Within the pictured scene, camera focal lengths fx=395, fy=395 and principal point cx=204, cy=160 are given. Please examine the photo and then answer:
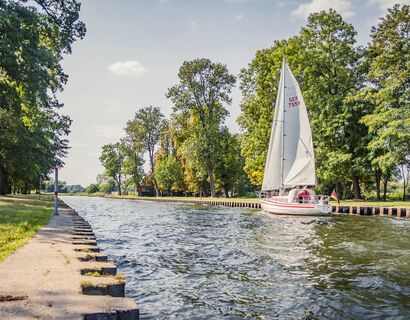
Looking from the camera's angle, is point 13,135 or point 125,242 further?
point 13,135

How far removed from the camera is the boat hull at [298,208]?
2945 cm

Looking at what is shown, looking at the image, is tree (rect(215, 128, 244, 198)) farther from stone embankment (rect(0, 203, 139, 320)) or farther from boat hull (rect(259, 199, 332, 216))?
stone embankment (rect(0, 203, 139, 320))

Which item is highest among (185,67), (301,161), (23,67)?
(185,67)

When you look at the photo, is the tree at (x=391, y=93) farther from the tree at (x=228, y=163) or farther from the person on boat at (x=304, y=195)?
the tree at (x=228, y=163)

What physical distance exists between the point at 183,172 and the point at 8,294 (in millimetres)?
77658

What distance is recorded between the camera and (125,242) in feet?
51.9

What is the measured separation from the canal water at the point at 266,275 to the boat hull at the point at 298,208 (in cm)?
1211

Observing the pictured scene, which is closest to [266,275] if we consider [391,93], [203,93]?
[391,93]

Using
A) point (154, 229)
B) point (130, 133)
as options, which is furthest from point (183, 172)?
point (154, 229)

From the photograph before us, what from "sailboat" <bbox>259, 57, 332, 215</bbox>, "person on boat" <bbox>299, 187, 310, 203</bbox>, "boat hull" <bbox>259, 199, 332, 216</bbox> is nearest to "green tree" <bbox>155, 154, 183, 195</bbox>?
"sailboat" <bbox>259, 57, 332, 215</bbox>

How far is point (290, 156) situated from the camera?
34.5 metres

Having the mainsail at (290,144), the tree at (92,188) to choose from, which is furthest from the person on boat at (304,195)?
the tree at (92,188)

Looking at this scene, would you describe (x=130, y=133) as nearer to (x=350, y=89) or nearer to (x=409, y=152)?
(x=350, y=89)

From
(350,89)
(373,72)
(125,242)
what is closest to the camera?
(125,242)
